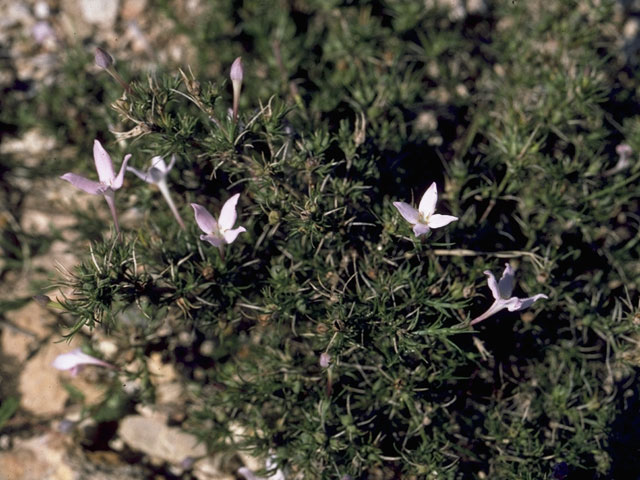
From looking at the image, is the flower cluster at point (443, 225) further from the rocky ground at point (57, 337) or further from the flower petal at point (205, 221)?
the rocky ground at point (57, 337)

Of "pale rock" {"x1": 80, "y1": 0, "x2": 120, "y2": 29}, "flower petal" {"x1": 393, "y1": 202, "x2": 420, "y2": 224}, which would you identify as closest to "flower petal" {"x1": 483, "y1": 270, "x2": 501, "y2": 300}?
"flower petal" {"x1": 393, "y1": 202, "x2": 420, "y2": 224}

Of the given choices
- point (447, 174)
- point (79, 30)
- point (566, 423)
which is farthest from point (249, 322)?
point (79, 30)

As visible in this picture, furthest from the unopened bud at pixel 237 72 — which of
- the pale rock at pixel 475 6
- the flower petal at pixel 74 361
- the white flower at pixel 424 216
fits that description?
the pale rock at pixel 475 6

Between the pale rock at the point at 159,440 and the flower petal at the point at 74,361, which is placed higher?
the flower petal at the point at 74,361

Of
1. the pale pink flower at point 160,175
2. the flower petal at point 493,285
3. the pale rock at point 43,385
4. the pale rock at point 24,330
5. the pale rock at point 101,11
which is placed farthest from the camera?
the pale rock at point 101,11

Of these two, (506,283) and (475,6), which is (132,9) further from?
(506,283)

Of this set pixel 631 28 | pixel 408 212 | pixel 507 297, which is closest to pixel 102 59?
pixel 408 212

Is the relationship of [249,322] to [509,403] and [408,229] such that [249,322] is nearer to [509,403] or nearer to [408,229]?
[408,229]
